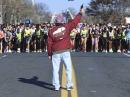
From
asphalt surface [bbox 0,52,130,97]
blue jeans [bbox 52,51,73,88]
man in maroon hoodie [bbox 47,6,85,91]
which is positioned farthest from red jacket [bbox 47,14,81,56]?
asphalt surface [bbox 0,52,130,97]

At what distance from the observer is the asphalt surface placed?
13602 mm

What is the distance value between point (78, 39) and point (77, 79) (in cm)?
1718

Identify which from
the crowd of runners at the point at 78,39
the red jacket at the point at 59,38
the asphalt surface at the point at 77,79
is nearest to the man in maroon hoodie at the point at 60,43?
the red jacket at the point at 59,38

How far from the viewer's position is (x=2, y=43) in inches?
1292

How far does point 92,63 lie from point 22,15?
263 ft

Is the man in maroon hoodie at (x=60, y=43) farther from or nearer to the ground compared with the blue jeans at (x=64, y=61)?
farther from the ground

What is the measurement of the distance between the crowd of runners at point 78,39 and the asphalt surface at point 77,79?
1063cm

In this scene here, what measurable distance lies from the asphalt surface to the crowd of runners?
10.6 m

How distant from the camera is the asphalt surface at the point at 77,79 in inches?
535

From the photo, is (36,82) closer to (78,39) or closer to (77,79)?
(77,79)

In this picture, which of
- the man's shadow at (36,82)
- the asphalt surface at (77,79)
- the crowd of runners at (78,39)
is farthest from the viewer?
the crowd of runners at (78,39)

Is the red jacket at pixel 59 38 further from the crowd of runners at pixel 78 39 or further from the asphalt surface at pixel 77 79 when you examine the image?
the crowd of runners at pixel 78 39

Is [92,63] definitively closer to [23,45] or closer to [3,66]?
[3,66]

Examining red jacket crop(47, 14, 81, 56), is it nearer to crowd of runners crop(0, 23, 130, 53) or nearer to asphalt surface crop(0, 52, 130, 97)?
asphalt surface crop(0, 52, 130, 97)
